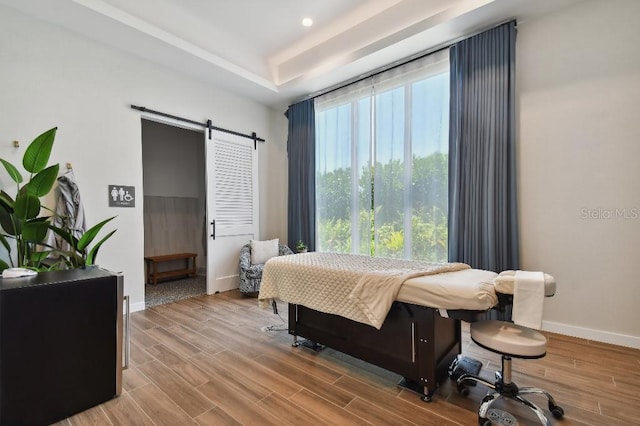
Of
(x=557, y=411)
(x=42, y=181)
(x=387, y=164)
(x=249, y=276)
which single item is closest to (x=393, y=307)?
(x=557, y=411)

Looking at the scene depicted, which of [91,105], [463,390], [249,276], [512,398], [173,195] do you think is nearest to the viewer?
[512,398]

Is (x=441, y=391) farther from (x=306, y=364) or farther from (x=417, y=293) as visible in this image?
(x=306, y=364)

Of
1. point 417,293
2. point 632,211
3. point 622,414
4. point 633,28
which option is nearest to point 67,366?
point 417,293

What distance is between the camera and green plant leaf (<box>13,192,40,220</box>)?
2.14 m

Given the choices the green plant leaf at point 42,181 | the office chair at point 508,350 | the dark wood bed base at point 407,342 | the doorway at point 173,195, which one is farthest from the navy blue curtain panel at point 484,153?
the doorway at point 173,195

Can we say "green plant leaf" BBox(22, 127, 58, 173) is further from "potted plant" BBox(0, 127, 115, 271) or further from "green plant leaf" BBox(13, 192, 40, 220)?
"green plant leaf" BBox(13, 192, 40, 220)

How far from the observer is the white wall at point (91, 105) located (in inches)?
112

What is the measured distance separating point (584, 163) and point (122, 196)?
200 inches

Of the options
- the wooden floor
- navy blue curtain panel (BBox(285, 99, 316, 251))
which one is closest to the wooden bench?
navy blue curtain panel (BBox(285, 99, 316, 251))

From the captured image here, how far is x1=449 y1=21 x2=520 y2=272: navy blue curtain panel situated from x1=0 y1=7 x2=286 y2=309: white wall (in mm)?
3616

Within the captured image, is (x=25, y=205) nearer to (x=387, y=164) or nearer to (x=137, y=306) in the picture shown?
(x=137, y=306)

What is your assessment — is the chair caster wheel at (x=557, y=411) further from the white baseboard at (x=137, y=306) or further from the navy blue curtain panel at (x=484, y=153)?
the white baseboard at (x=137, y=306)

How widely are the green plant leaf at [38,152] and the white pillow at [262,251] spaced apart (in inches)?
108

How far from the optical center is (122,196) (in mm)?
3574
